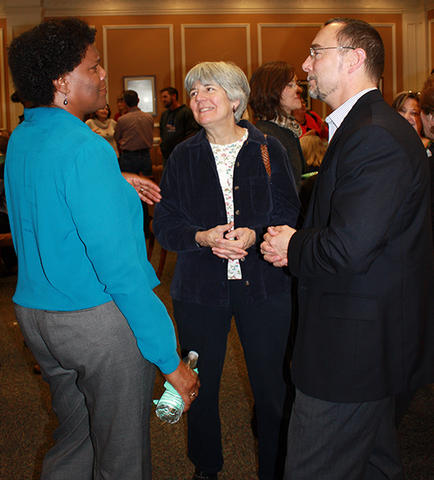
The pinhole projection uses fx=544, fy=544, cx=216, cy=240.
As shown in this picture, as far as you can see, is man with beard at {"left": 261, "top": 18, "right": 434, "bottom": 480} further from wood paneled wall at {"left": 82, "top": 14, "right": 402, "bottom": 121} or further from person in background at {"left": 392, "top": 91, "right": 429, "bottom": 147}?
wood paneled wall at {"left": 82, "top": 14, "right": 402, "bottom": 121}

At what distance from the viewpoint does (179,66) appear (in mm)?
A: 11992

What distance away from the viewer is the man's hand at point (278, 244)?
62.5 inches

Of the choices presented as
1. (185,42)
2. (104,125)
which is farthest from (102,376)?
(185,42)

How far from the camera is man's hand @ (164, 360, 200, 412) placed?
1455 millimetres

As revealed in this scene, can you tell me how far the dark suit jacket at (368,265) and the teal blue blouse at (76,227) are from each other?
408 millimetres

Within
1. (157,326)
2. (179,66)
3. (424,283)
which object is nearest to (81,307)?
(157,326)

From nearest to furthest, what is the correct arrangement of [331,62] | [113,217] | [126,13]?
[113,217] < [331,62] < [126,13]

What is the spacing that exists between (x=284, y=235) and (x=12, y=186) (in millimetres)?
758

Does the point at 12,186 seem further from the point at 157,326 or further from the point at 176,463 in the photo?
the point at 176,463

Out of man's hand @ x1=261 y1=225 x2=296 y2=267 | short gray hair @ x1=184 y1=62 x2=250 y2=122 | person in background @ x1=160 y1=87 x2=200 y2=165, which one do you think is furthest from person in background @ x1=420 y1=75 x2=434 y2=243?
person in background @ x1=160 y1=87 x2=200 y2=165

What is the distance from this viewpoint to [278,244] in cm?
160

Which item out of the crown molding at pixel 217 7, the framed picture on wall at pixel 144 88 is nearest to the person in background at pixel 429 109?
the framed picture on wall at pixel 144 88

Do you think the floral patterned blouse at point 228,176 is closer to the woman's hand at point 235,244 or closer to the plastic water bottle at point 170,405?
the woman's hand at point 235,244

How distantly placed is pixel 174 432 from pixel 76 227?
69.1 inches
